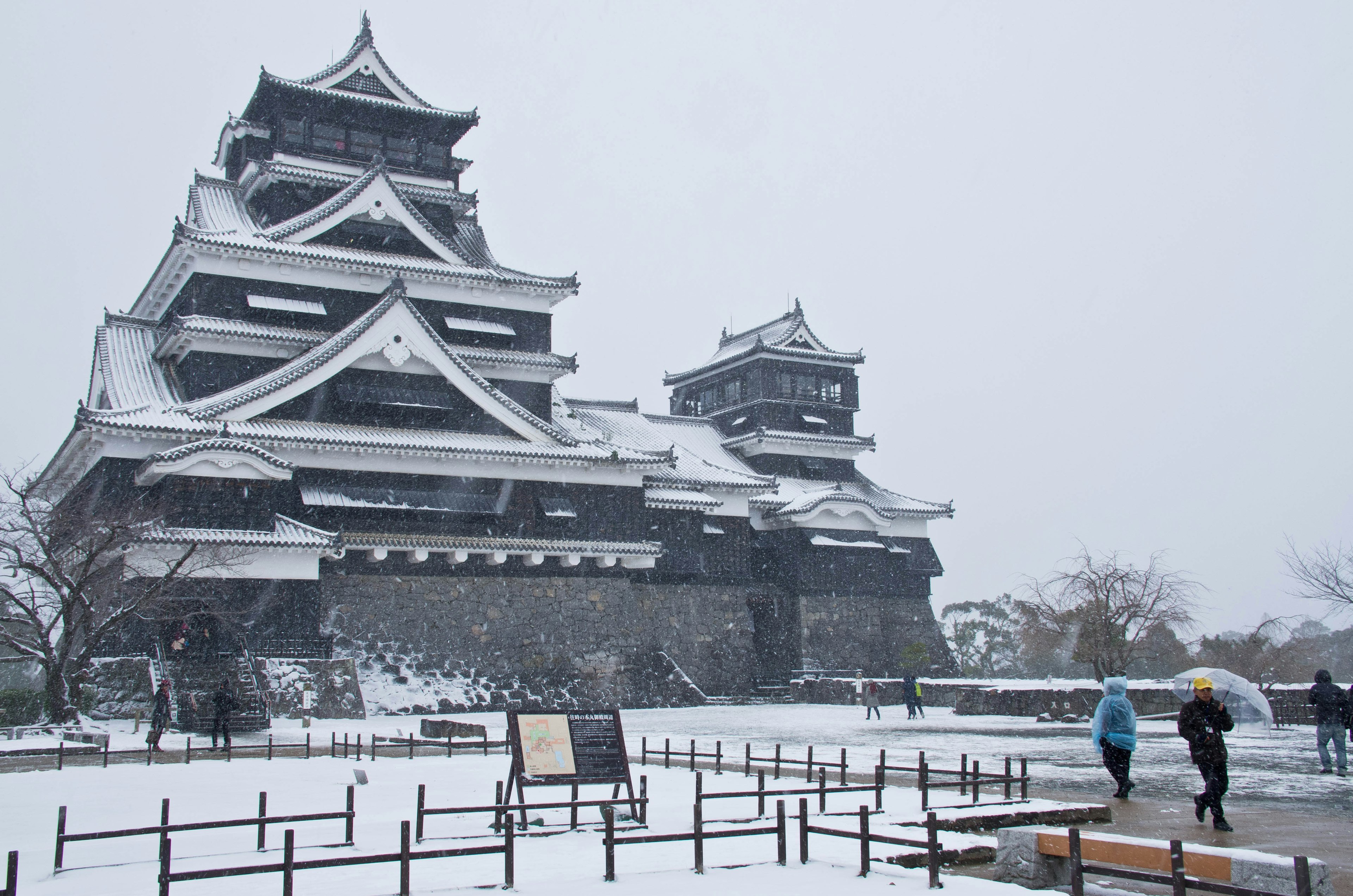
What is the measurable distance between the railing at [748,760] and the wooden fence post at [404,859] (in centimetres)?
547

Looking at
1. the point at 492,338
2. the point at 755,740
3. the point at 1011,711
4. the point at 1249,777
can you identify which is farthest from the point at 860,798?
the point at 492,338

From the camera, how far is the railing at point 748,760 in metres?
12.9

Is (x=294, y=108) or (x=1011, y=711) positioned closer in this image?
(x=1011, y=711)

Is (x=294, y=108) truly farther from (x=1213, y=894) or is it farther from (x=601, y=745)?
(x=1213, y=894)

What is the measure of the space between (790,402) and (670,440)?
5.40 metres

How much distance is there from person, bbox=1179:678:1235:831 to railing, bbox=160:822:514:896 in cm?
631

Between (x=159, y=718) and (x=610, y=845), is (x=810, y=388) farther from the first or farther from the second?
(x=610, y=845)

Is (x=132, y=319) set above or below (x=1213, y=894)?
above

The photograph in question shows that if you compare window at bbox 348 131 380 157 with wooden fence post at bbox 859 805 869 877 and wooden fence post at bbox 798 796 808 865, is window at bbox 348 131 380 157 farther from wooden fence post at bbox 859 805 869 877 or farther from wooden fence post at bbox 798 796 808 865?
wooden fence post at bbox 859 805 869 877

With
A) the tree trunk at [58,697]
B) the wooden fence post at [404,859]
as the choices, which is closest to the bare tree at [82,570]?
the tree trunk at [58,697]

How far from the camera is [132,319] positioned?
109ft

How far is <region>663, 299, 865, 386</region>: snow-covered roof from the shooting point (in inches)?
1751

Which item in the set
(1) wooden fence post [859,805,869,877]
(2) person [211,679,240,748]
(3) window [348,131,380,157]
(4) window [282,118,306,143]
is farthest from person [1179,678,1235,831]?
(4) window [282,118,306,143]

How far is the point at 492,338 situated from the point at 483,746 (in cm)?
1782
